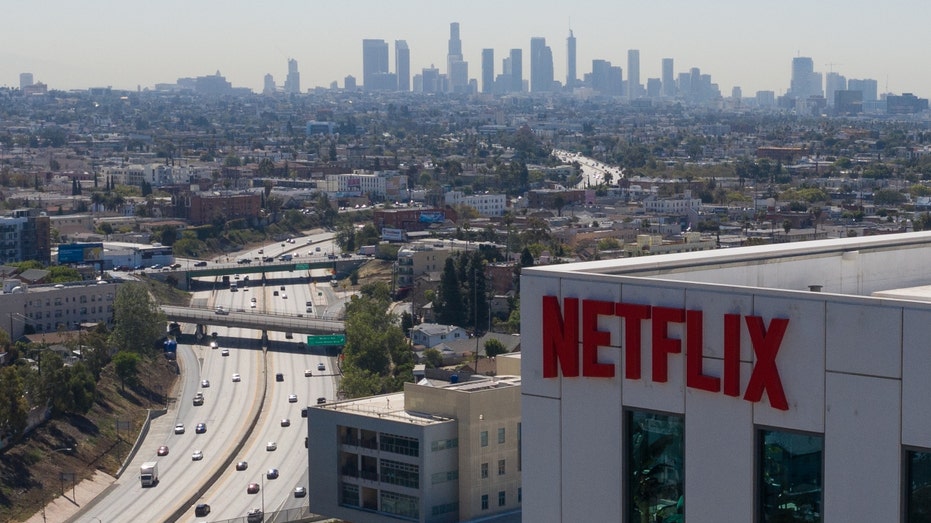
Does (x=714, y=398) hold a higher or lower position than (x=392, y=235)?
higher

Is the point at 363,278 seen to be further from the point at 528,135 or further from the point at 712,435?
the point at 528,135

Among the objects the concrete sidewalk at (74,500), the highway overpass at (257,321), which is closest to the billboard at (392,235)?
the highway overpass at (257,321)

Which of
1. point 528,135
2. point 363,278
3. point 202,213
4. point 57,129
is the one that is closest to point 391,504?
point 363,278

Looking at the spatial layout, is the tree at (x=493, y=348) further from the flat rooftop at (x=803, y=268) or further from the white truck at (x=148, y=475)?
the flat rooftop at (x=803, y=268)

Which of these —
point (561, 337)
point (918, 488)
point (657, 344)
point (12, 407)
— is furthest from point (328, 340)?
point (918, 488)

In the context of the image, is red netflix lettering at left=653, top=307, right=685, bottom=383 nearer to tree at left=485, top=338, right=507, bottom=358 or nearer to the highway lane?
the highway lane

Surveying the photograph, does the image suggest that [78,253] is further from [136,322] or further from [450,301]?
[450,301]
